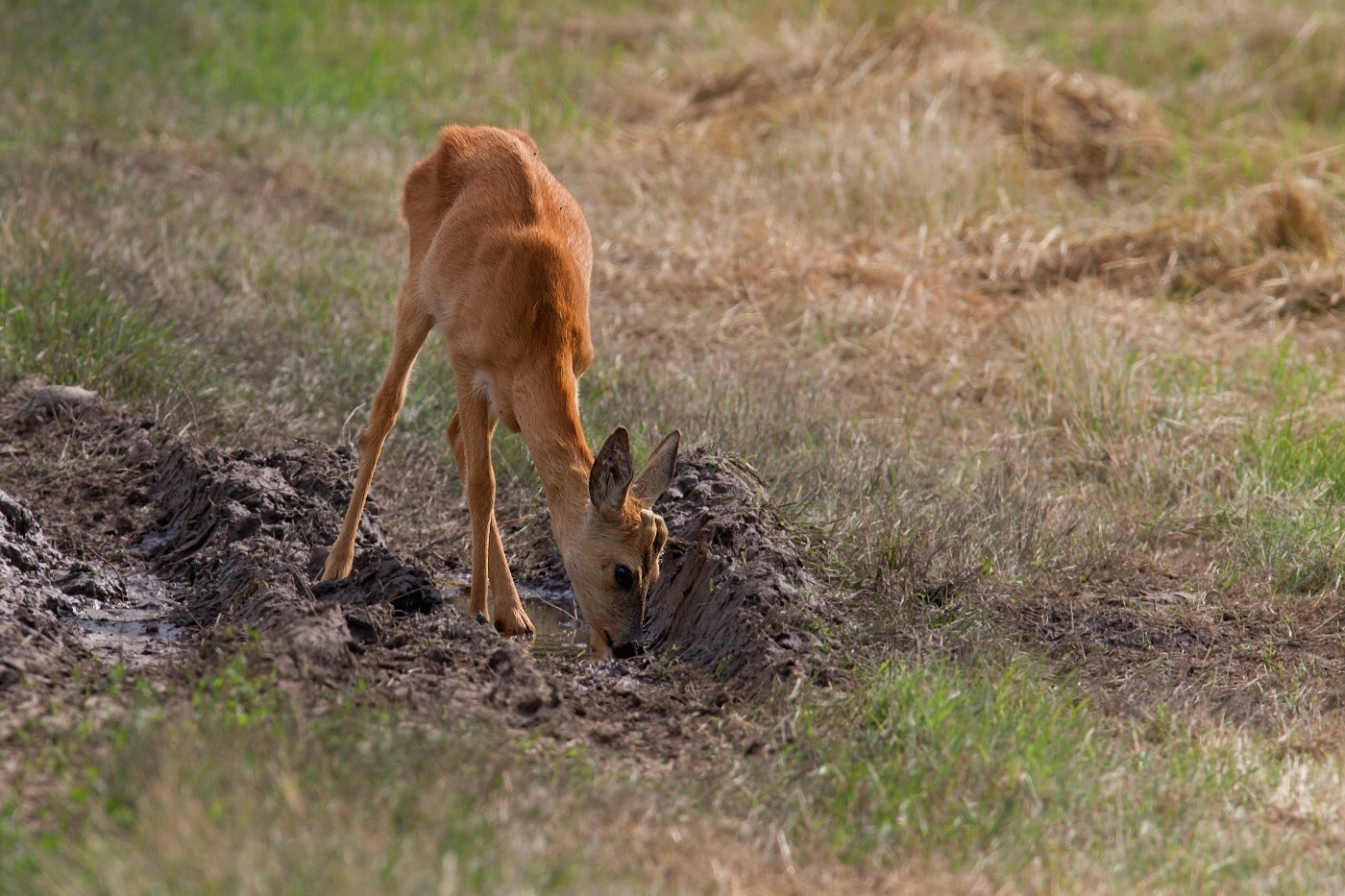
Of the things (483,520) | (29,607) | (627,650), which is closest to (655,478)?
(627,650)

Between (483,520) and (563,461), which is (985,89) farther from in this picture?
(563,461)

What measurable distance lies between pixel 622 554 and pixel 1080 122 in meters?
10.2

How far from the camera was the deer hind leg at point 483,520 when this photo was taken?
6172 mm

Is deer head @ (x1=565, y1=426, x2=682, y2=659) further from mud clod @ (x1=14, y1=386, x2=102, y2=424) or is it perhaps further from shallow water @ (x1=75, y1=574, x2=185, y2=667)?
mud clod @ (x1=14, y1=386, x2=102, y2=424)

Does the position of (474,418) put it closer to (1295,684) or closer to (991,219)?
(1295,684)

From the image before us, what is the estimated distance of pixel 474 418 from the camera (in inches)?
246

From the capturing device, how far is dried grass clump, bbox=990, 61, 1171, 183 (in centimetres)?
1366

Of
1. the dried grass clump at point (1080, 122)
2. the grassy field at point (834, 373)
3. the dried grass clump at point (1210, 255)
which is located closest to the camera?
the grassy field at point (834, 373)

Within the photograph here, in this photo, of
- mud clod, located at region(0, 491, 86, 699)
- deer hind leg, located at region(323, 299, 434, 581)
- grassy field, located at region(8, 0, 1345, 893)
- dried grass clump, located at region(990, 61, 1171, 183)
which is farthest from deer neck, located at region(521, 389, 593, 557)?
dried grass clump, located at region(990, 61, 1171, 183)

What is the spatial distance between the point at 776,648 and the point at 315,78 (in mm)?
12170

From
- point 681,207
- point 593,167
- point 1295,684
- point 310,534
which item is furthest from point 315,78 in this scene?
point 1295,684

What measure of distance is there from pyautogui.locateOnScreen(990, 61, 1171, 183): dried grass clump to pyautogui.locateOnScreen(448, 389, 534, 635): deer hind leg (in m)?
8.83

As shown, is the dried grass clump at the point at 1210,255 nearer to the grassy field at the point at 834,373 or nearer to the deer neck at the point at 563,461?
the grassy field at the point at 834,373

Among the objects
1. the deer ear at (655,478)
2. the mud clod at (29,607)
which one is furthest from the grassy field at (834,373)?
the deer ear at (655,478)
